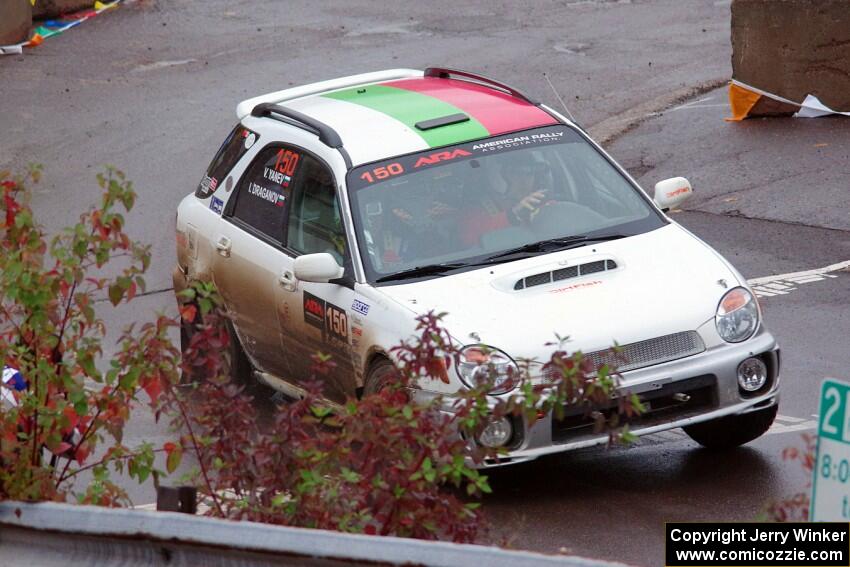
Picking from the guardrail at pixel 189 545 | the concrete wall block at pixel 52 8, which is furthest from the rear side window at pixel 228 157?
the concrete wall block at pixel 52 8

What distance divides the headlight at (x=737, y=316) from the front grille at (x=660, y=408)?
0.27 metres

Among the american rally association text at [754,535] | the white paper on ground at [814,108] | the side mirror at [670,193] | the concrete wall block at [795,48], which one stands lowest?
the american rally association text at [754,535]

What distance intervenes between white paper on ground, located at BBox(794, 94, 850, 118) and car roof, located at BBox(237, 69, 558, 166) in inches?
255

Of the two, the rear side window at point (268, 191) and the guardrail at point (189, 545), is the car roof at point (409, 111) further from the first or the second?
the guardrail at point (189, 545)

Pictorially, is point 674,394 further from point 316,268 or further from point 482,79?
point 482,79

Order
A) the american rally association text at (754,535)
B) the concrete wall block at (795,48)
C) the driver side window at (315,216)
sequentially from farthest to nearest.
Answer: the concrete wall block at (795,48), the driver side window at (315,216), the american rally association text at (754,535)

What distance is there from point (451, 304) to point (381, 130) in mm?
1673

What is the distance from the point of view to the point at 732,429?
8.02 metres

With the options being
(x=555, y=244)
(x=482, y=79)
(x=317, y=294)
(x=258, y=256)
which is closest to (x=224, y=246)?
(x=258, y=256)

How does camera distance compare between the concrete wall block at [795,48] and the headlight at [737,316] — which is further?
the concrete wall block at [795,48]

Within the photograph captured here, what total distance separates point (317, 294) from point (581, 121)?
9128 millimetres

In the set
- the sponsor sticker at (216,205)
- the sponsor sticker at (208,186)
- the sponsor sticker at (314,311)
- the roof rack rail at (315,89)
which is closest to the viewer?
the sponsor sticker at (314,311)

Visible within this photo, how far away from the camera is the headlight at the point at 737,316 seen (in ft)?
24.9

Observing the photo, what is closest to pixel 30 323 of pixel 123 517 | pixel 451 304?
pixel 123 517
